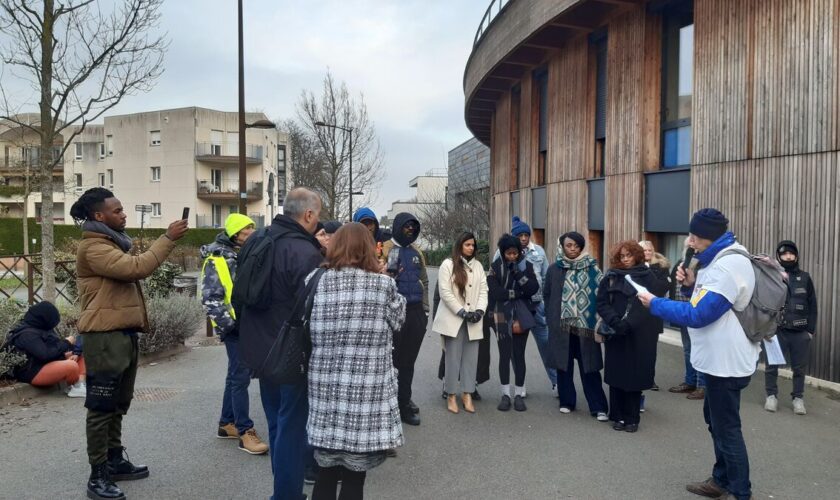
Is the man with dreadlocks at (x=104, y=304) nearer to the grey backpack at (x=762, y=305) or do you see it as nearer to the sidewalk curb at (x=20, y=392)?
the sidewalk curb at (x=20, y=392)

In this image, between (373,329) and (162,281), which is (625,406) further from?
(162,281)

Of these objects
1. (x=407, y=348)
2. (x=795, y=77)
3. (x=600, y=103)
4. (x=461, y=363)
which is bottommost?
(x=461, y=363)

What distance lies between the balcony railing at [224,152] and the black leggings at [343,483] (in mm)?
50260

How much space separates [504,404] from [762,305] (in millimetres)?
3124

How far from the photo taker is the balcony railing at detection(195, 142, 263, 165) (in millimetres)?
50344

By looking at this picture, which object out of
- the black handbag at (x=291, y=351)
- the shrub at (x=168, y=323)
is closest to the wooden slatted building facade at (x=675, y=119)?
the black handbag at (x=291, y=351)

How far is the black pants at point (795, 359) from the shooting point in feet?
21.1

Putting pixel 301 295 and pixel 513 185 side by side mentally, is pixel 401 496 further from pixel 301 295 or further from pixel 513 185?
pixel 513 185

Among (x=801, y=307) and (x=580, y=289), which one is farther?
(x=801, y=307)

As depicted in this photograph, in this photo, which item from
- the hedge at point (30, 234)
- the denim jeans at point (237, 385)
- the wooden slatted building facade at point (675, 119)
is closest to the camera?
the denim jeans at point (237, 385)

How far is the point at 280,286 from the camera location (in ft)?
11.5

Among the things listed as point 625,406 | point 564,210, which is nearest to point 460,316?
point 625,406

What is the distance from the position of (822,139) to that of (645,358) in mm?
4512

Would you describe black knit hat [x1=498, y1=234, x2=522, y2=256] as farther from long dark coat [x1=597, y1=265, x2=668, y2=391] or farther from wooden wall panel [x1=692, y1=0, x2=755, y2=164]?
wooden wall panel [x1=692, y1=0, x2=755, y2=164]
